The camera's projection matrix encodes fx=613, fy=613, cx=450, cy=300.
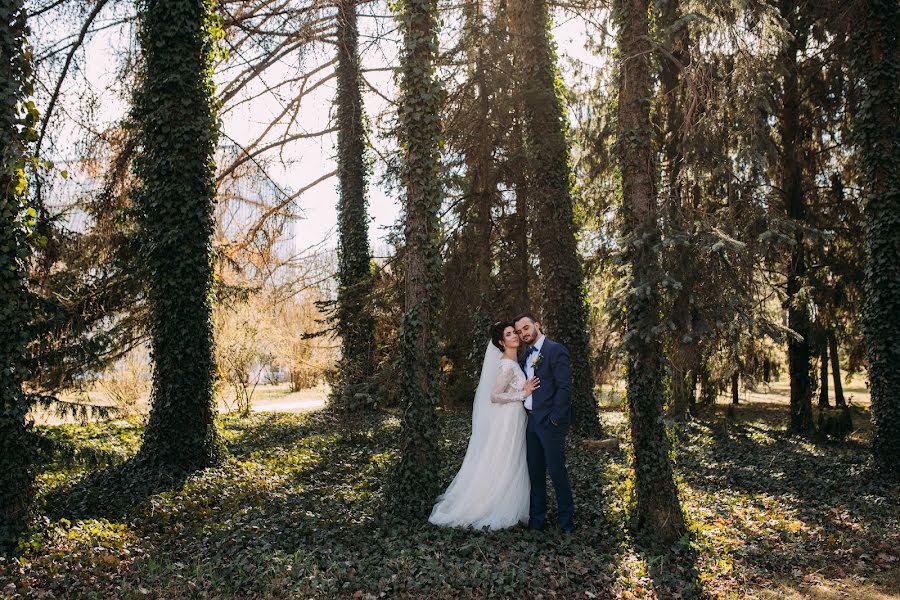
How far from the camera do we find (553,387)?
662 cm

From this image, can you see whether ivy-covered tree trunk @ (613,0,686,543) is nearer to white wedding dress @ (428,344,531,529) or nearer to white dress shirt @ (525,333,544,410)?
white dress shirt @ (525,333,544,410)

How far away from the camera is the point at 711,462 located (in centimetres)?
1112

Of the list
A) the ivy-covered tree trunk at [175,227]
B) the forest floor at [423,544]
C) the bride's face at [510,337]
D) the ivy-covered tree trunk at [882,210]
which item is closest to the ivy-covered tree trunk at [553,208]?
Result: the forest floor at [423,544]

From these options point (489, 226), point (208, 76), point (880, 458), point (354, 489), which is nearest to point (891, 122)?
point (880, 458)

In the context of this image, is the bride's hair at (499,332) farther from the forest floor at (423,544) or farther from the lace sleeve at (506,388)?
the forest floor at (423,544)

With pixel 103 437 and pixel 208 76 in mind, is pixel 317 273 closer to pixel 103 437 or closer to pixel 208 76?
pixel 103 437

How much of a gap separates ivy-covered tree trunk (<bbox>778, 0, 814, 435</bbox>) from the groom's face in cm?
959

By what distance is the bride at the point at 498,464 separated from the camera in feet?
21.9

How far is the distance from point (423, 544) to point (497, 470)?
3.85 ft

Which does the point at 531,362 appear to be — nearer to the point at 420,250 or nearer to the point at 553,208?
the point at 420,250

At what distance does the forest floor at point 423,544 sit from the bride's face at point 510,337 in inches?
79.1

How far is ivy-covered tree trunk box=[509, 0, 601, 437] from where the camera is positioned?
12.5m

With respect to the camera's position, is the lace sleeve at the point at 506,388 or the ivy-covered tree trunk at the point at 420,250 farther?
the ivy-covered tree trunk at the point at 420,250

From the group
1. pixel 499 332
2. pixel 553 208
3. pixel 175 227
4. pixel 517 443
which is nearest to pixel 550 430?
pixel 517 443
